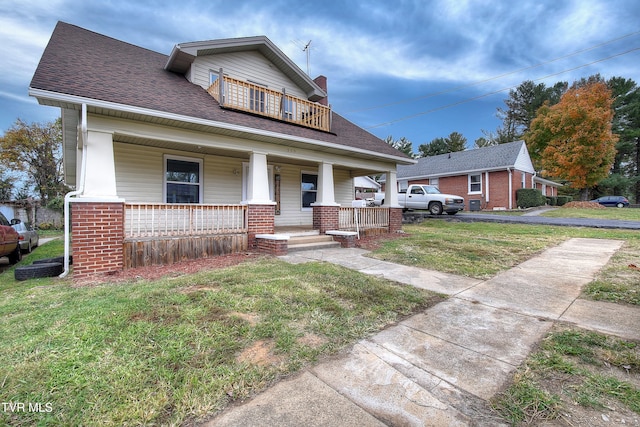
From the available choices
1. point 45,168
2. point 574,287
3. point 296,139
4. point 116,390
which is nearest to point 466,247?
point 574,287

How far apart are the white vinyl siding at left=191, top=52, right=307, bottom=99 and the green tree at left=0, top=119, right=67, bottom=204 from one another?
20158mm

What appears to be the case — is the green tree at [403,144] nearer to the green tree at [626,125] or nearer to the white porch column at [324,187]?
the green tree at [626,125]

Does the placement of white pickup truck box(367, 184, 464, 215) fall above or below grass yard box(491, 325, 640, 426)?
above

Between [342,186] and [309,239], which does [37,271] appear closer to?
[309,239]

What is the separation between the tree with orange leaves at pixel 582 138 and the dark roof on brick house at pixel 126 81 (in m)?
19.5

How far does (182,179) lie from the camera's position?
329 inches


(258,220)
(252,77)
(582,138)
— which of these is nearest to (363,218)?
(258,220)

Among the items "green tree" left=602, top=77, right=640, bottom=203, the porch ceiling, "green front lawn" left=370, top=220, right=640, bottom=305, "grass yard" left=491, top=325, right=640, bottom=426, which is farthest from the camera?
"green tree" left=602, top=77, right=640, bottom=203

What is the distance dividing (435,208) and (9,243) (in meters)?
17.4

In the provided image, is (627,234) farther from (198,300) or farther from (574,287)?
(198,300)

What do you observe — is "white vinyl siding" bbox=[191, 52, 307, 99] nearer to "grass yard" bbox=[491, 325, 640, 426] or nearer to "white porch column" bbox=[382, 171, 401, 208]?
"white porch column" bbox=[382, 171, 401, 208]

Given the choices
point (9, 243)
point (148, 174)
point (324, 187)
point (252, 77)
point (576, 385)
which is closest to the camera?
point (576, 385)

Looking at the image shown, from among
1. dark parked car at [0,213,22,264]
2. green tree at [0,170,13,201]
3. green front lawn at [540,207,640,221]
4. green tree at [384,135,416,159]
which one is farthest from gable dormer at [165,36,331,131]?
green tree at [384,135,416,159]

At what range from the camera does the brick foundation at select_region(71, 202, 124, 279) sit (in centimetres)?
505
